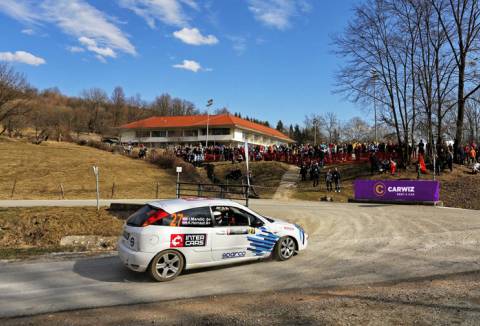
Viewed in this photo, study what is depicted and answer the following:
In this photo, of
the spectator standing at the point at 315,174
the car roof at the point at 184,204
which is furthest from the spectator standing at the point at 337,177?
the car roof at the point at 184,204

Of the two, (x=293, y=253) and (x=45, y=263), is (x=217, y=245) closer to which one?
(x=293, y=253)

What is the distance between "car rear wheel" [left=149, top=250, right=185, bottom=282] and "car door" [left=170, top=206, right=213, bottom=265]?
0.51 feet

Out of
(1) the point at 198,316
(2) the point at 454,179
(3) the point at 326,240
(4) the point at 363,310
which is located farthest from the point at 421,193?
(1) the point at 198,316

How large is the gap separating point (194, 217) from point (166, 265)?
114 cm

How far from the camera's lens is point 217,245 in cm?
859

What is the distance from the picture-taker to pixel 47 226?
1412 cm

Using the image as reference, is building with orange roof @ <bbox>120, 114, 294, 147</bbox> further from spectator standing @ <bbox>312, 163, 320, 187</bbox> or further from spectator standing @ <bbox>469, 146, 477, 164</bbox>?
spectator standing @ <bbox>469, 146, 477, 164</bbox>

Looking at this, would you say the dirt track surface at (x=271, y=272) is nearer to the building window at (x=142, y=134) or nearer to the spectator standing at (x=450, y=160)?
the spectator standing at (x=450, y=160)

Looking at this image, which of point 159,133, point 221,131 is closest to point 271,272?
point 221,131

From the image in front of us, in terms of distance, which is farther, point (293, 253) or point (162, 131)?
point (162, 131)

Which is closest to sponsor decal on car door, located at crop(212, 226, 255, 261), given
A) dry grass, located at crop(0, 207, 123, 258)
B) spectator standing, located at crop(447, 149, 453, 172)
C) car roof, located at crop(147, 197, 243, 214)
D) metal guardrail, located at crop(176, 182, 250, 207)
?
car roof, located at crop(147, 197, 243, 214)

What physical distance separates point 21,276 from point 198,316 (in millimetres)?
4880

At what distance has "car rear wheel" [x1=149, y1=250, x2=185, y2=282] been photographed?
7.87m

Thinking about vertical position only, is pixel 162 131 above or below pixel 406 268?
above
